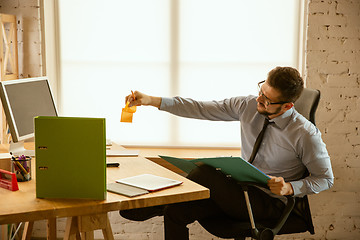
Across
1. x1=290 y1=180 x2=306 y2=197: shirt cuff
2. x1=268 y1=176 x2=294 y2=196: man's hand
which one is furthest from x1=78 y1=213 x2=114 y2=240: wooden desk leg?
x1=290 y1=180 x2=306 y2=197: shirt cuff

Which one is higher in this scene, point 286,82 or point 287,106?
point 286,82

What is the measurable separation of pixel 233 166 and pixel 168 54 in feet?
5.08

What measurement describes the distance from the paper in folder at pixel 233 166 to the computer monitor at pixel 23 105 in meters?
0.77

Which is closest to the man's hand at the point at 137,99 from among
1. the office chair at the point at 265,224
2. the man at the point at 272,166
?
the man at the point at 272,166

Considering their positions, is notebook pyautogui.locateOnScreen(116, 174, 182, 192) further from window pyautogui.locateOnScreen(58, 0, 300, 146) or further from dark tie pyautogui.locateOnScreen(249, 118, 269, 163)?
window pyautogui.locateOnScreen(58, 0, 300, 146)

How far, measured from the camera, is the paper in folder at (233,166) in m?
1.84

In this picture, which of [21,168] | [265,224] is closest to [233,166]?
[265,224]

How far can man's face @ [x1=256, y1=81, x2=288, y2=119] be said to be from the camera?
218 centimetres

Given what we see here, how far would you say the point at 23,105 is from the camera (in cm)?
233

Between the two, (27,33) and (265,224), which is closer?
(265,224)

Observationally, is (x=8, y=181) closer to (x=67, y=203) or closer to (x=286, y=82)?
(x=67, y=203)

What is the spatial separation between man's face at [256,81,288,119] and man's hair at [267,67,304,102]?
0.07ft

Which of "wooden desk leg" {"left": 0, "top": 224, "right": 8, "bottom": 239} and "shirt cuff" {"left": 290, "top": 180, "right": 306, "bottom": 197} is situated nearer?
"shirt cuff" {"left": 290, "top": 180, "right": 306, "bottom": 197}

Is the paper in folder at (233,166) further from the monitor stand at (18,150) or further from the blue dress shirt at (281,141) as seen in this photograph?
the monitor stand at (18,150)
